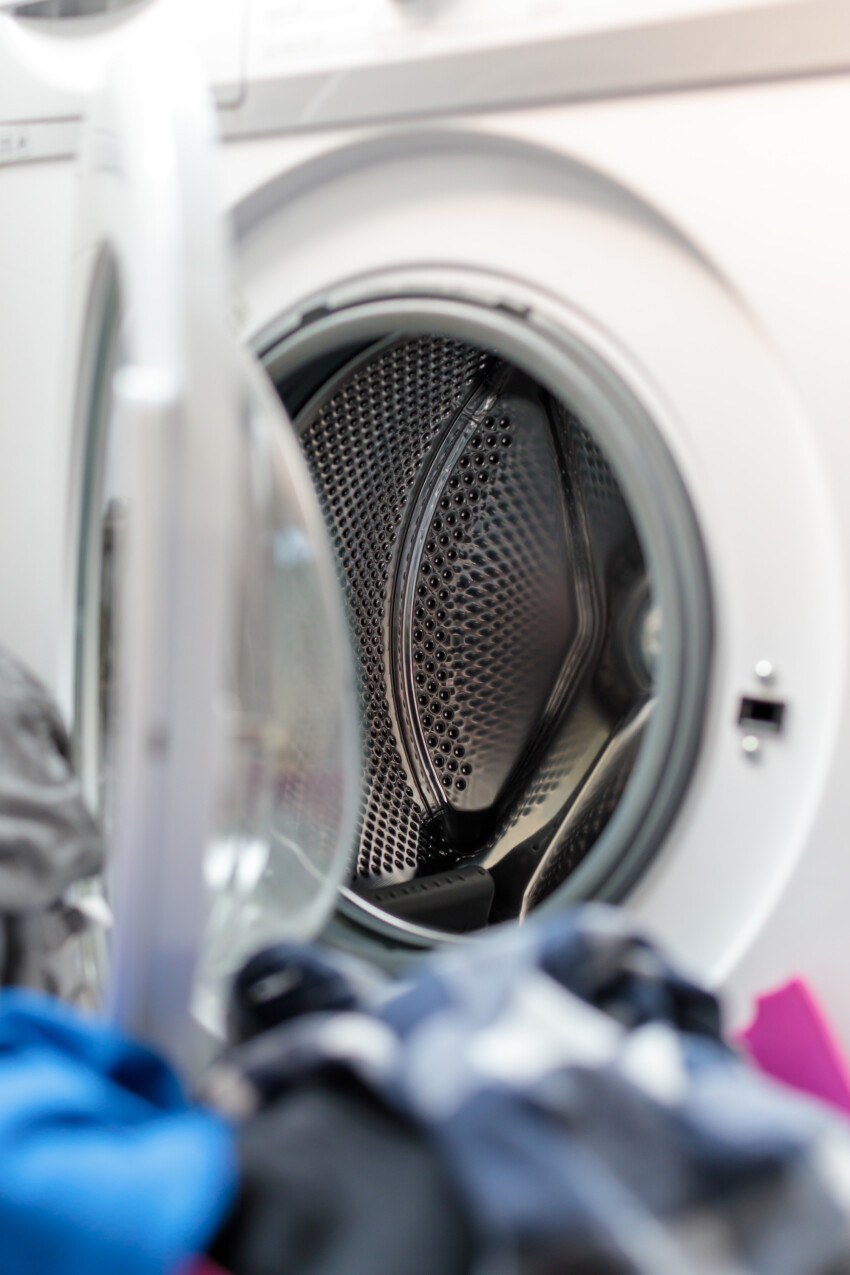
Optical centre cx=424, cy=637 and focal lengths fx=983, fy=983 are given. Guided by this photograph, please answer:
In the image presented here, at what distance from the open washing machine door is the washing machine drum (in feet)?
1.09

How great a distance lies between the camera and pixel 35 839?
1.55ft

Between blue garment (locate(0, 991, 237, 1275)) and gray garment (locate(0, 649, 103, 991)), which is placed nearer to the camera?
blue garment (locate(0, 991, 237, 1275))

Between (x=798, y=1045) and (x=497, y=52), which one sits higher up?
(x=497, y=52)

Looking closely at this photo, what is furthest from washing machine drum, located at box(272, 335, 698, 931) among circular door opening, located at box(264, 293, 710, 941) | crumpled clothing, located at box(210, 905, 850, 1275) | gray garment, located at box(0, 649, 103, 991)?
crumpled clothing, located at box(210, 905, 850, 1275)

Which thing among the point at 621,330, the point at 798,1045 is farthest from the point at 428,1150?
the point at 621,330

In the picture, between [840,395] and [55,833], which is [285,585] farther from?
[840,395]

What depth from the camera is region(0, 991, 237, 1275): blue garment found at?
27 centimetres

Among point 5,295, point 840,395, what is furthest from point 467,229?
point 5,295

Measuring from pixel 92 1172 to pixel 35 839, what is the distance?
22 centimetres

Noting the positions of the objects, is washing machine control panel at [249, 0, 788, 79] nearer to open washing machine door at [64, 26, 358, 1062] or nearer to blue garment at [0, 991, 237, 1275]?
open washing machine door at [64, 26, 358, 1062]

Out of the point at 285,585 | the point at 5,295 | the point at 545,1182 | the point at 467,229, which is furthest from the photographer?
the point at 5,295

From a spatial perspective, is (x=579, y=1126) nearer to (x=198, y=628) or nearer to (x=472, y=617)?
(x=198, y=628)

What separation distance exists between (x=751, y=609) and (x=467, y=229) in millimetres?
313

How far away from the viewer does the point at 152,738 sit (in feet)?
1.18
